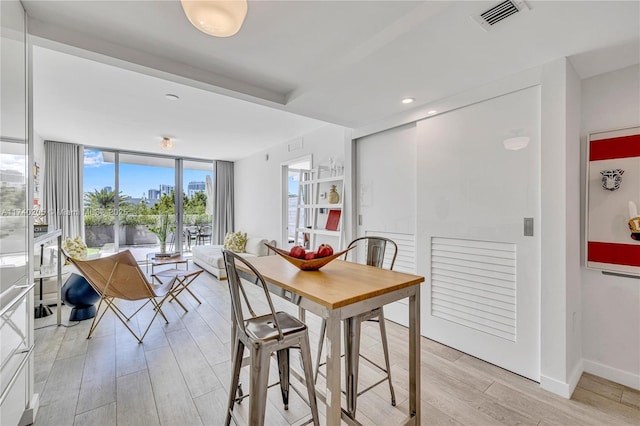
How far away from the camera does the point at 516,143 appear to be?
2.22 meters

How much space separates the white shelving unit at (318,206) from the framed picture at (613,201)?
2.43 meters

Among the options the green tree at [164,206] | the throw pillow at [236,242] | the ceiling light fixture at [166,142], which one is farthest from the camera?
the green tree at [164,206]

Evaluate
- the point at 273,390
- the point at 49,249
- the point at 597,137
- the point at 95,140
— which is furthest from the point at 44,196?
the point at 597,137

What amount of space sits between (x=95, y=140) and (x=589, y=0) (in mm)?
6881

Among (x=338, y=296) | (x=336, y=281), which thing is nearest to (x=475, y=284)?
(x=336, y=281)

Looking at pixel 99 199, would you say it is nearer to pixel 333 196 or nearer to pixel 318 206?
pixel 318 206

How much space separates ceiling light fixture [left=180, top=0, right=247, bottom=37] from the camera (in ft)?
4.47

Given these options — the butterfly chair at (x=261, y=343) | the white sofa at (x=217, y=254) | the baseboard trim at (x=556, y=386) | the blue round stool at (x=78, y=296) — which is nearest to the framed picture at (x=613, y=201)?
the baseboard trim at (x=556, y=386)

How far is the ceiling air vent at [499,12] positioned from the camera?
1490 millimetres

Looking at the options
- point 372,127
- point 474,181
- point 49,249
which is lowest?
point 49,249

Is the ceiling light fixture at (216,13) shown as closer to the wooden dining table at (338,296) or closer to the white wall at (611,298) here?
the wooden dining table at (338,296)

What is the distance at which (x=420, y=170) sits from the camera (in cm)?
287

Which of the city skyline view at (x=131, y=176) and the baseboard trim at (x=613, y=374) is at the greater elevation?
the city skyline view at (x=131, y=176)

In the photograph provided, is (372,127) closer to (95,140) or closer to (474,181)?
(474,181)
